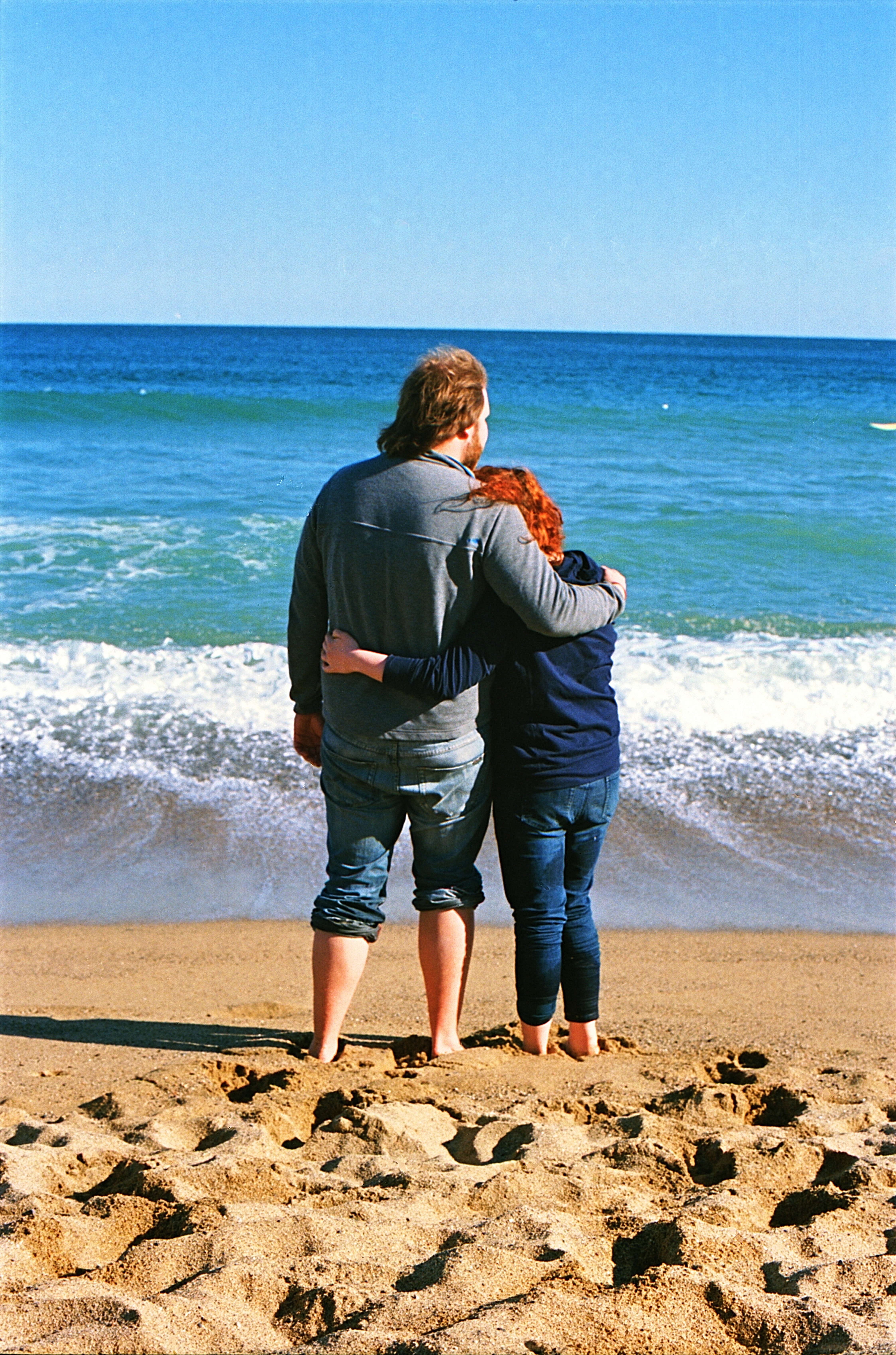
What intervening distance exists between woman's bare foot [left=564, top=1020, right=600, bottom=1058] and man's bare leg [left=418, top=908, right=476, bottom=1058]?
12.5 inches

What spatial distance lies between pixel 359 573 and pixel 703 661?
483cm

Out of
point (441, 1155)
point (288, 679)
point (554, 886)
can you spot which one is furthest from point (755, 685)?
point (441, 1155)

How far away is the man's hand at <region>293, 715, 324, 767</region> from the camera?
10.1 feet

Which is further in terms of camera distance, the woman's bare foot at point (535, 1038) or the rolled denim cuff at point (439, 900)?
the woman's bare foot at point (535, 1038)

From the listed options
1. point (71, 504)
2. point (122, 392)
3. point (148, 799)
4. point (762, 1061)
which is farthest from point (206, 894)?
point (122, 392)

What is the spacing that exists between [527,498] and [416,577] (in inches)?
13.3

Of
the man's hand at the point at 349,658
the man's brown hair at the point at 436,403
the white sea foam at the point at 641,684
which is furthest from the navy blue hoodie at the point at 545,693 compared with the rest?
the white sea foam at the point at 641,684

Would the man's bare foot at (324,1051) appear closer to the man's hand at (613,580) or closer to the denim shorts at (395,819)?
the denim shorts at (395,819)

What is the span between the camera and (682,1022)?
3.49 metres

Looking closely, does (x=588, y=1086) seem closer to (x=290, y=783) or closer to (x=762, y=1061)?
(x=762, y=1061)

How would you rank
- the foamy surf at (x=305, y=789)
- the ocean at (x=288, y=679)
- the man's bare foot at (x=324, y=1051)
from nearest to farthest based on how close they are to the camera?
1. the man's bare foot at (x=324, y=1051)
2. the foamy surf at (x=305, y=789)
3. the ocean at (x=288, y=679)

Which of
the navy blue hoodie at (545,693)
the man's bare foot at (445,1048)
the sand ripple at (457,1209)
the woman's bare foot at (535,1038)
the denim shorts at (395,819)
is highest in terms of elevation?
the navy blue hoodie at (545,693)

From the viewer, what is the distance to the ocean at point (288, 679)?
15.0ft

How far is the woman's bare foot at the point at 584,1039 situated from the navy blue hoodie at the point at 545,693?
715 mm
